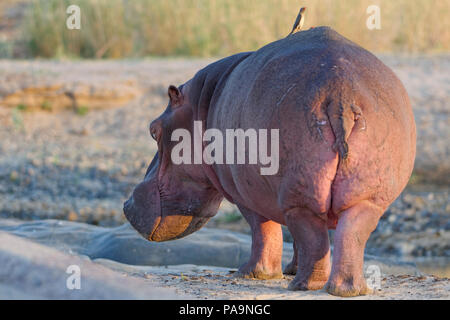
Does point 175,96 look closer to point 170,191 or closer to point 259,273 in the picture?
point 170,191

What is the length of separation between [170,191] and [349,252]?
1625 mm

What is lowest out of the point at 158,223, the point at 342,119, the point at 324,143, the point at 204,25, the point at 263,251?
the point at 263,251

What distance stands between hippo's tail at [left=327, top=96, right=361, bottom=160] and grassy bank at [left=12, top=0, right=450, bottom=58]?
33.6 feet

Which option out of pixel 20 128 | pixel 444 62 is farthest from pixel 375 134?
Answer: pixel 444 62

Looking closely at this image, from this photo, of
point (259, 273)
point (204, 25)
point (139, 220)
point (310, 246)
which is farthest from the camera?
point (204, 25)

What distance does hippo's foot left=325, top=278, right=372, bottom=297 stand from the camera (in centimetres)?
328

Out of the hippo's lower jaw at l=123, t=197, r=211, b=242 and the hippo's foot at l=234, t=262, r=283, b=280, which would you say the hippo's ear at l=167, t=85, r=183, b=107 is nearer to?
the hippo's lower jaw at l=123, t=197, r=211, b=242

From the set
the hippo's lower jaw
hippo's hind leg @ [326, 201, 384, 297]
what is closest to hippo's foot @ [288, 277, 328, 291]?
hippo's hind leg @ [326, 201, 384, 297]

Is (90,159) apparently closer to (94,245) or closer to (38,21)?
(94,245)

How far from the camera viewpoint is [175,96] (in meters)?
4.57

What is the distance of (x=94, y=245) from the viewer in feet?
19.2

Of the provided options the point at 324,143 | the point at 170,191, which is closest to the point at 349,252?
the point at 324,143

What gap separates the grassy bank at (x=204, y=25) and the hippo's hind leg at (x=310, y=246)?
33.3 feet
